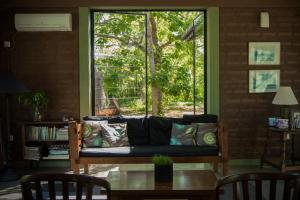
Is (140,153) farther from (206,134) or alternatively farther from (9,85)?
(9,85)

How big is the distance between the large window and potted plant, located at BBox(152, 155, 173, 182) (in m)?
2.95

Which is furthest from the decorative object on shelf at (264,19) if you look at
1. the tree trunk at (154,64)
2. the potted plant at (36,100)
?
the potted plant at (36,100)

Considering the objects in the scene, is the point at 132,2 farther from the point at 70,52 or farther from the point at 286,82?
the point at 286,82

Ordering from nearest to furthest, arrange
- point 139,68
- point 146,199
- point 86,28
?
point 146,199 → point 86,28 → point 139,68

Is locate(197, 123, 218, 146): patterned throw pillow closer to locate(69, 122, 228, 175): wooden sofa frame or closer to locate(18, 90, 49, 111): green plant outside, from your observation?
locate(69, 122, 228, 175): wooden sofa frame

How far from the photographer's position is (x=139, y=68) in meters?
6.60

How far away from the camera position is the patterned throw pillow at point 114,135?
556 centimetres

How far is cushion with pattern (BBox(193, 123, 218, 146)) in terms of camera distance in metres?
Result: 5.51

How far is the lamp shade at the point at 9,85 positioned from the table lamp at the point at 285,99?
3442 millimetres

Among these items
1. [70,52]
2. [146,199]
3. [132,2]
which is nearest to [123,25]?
[132,2]

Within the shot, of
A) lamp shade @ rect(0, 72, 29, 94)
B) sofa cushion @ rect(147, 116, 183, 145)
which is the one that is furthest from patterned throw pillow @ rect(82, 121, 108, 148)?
lamp shade @ rect(0, 72, 29, 94)

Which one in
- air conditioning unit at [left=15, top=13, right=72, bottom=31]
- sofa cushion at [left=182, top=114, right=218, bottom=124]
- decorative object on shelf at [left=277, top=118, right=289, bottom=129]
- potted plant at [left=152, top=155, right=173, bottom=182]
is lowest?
potted plant at [left=152, top=155, right=173, bottom=182]

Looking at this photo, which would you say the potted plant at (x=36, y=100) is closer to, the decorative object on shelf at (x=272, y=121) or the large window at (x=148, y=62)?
the large window at (x=148, y=62)

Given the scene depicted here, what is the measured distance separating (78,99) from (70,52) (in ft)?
2.30
